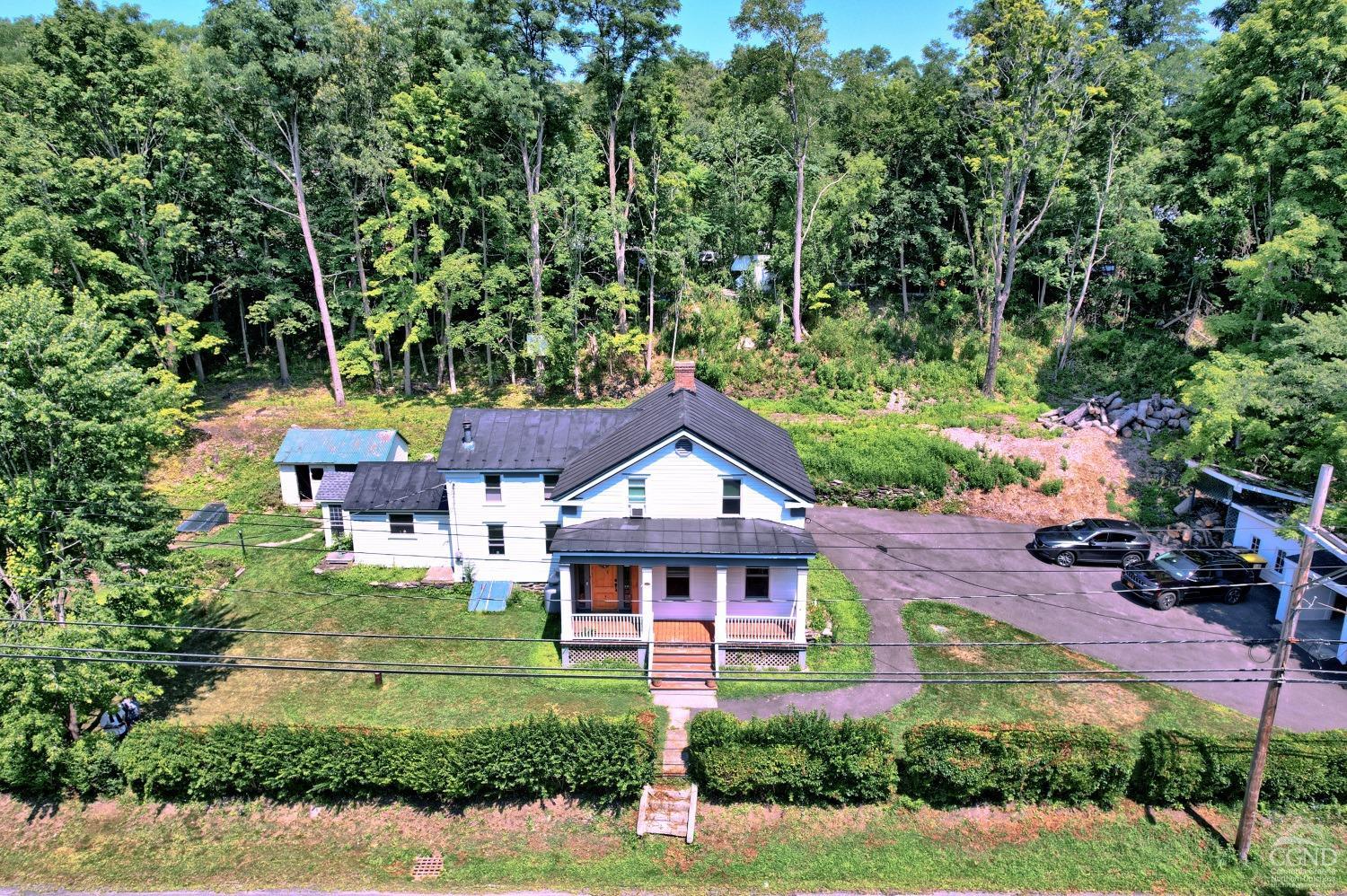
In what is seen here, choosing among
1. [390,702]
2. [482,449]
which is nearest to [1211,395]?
[482,449]

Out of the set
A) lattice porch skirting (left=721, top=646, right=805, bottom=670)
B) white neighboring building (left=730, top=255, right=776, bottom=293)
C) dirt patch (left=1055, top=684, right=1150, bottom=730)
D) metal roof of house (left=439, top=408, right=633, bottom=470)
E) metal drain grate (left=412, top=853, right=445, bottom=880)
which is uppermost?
white neighboring building (left=730, top=255, right=776, bottom=293)

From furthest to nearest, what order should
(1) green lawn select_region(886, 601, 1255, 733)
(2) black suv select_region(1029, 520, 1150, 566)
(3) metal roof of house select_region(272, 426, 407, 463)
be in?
(3) metal roof of house select_region(272, 426, 407, 463) → (2) black suv select_region(1029, 520, 1150, 566) → (1) green lawn select_region(886, 601, 1255, 733)

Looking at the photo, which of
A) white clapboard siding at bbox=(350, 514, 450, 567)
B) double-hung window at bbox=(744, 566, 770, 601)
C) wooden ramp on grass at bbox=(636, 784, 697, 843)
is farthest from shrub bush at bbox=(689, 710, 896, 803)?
white clapboard siding at bbox=(350, 514, 450, 567)

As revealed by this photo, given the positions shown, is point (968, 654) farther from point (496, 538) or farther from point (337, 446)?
point (337, 446)

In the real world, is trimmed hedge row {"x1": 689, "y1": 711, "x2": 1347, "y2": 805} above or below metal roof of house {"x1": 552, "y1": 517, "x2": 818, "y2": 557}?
below

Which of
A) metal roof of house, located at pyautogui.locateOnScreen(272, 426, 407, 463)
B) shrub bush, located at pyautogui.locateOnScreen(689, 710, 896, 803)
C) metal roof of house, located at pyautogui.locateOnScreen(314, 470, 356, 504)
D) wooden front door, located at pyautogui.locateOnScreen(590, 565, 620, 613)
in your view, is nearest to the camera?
shrub bush, located at pyautogui.locateOnScreen(689, 710, 896, 803)

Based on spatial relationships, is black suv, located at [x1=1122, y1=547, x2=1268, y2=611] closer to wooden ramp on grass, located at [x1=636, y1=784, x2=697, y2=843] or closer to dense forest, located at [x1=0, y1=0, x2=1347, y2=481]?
dense forest, located at [x1=0, y1=0, x2=1347, y2=481]
